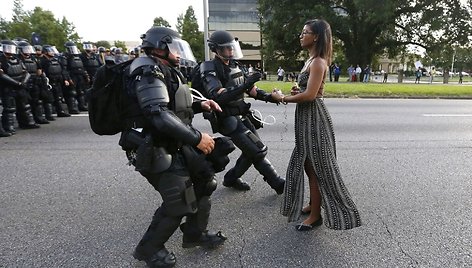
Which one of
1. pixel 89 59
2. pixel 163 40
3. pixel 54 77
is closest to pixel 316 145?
pixel 163 40

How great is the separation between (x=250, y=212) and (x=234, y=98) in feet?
3.65

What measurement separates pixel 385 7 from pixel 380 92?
56.0 feet

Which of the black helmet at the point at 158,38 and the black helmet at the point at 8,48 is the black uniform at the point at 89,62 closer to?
the black helmet at the point at 8,48

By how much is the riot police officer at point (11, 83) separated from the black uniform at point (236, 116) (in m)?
5.42

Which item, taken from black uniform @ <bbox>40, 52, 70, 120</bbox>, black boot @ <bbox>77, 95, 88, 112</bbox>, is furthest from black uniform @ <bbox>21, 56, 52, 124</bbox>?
black boot @ <bbox>77, 95, 88, 112</bbox>

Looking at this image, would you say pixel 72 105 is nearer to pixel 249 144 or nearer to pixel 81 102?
pixel 81 102

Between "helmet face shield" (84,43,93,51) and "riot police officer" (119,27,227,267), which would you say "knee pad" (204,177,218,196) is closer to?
"riot police officer" (119,27,227,267)

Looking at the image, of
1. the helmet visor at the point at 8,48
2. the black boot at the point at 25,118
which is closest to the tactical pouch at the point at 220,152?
the helmet visor at the point at 8,48

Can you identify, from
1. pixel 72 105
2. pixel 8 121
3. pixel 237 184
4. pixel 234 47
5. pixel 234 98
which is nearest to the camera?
pixel 234 98

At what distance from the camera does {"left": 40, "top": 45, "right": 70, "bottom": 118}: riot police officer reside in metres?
8.55

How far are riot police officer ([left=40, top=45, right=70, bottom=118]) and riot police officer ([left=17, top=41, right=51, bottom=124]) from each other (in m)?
0.30

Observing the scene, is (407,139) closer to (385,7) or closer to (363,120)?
(363,120)

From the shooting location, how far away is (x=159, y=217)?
94.3 inches

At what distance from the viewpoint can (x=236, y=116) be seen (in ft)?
11.7
